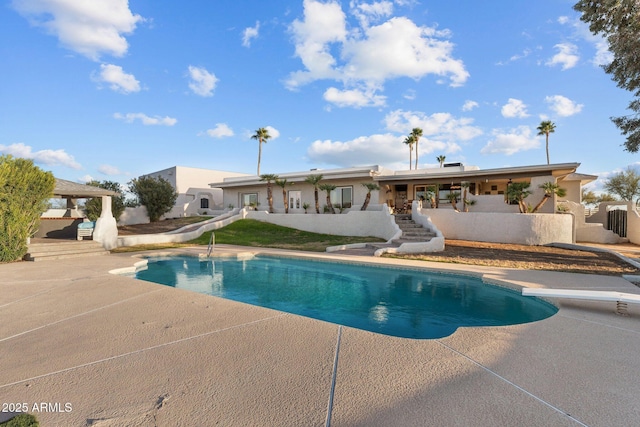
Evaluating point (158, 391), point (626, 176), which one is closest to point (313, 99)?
point (158, 391)

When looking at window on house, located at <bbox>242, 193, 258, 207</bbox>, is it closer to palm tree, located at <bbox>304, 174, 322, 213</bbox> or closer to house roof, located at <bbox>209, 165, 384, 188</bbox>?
house roof, located at <bbox>209, 165, 384, 188</bbox>

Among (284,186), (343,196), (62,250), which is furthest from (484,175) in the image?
(62,250)

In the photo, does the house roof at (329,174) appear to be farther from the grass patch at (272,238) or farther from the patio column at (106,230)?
the patio column at (106,230)

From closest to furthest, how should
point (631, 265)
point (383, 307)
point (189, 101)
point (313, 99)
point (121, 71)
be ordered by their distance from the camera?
point (383, 307) → point (631, 265) → point (121, 71) → point (189, 101) → point (313, 99)

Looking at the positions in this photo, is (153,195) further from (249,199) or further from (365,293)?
(365,293)

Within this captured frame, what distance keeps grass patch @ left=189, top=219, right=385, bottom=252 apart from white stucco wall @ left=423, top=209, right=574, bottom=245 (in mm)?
4377

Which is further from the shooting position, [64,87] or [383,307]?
[64,87]

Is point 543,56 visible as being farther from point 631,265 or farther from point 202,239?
point 202,239

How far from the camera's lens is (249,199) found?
30.6 meters

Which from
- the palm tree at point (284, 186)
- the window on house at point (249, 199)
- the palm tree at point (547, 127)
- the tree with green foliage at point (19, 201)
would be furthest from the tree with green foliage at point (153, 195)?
the palm tree at point (547, 127)

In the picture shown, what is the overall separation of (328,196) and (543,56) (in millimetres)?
15283

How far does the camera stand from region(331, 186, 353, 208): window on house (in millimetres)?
25234

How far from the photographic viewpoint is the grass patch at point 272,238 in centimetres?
1806

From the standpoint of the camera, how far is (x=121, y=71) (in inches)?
618
